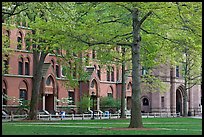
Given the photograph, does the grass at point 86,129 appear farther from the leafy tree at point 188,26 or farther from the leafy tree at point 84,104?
the leafy tree at point 84,104

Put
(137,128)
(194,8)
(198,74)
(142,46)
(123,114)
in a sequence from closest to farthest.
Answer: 1. (194,8)
2. (137,128)
3. (142,46)
4. (123,114)
5. (198,74)

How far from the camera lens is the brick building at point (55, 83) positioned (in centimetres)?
5966

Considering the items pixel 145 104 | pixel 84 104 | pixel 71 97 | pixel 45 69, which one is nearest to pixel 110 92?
pixel 71 97

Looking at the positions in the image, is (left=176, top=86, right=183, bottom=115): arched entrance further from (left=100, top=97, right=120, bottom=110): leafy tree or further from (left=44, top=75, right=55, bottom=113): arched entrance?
(left=44, top=75, right=55, bottom=113): arched entrance

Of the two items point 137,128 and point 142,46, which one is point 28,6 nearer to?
point 137,128

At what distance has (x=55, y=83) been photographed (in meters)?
65.7

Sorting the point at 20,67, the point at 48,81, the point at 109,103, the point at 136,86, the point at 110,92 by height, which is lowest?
the point at 109,103

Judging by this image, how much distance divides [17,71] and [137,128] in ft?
121

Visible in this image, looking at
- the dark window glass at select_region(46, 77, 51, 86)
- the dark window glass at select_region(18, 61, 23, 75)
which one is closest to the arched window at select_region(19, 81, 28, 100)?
the dark window glass at select_region(18, 61, 23, 75)

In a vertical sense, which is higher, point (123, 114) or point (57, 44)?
point (57, 44)

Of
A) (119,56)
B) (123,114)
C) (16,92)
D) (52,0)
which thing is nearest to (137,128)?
(52,0)

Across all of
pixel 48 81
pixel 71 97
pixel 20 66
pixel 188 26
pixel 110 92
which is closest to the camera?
pixel 188 26

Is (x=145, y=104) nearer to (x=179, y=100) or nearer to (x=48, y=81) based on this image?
(x=179, y=100)

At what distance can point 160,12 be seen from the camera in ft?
84.2
